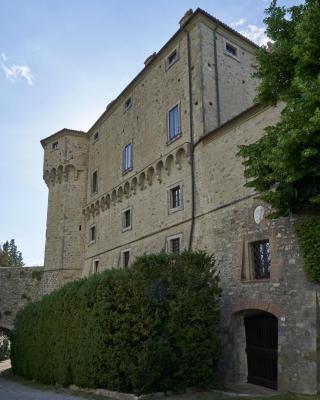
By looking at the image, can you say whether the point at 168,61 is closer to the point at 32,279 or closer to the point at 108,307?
the point at 108,307

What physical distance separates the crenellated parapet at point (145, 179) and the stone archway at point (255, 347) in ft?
23.7

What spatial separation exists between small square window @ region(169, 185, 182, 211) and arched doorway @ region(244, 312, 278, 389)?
6216mm

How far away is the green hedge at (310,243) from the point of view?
11.0m

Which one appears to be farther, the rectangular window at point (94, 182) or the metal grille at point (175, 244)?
the rectangular window at point (94, 182)

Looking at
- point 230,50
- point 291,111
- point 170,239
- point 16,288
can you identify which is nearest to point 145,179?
point 170,239

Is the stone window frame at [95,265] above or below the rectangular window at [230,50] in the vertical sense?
below

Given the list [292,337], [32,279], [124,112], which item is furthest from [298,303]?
[32,279]

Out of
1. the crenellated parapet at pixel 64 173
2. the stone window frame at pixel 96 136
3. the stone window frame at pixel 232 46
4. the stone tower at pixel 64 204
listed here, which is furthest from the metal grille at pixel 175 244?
the crenellated parapet at pixel 64 173

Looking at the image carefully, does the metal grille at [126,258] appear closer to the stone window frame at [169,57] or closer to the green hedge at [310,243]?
the stone window frame at [169,57]

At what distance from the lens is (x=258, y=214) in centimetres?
1365

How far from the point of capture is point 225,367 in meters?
13.6

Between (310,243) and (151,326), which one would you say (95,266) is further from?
(310,243)

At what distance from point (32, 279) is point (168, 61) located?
17177 mm

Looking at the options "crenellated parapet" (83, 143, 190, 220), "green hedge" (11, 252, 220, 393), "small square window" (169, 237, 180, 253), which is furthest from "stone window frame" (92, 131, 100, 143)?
"green hedge" (11, 252, 220, 393)
